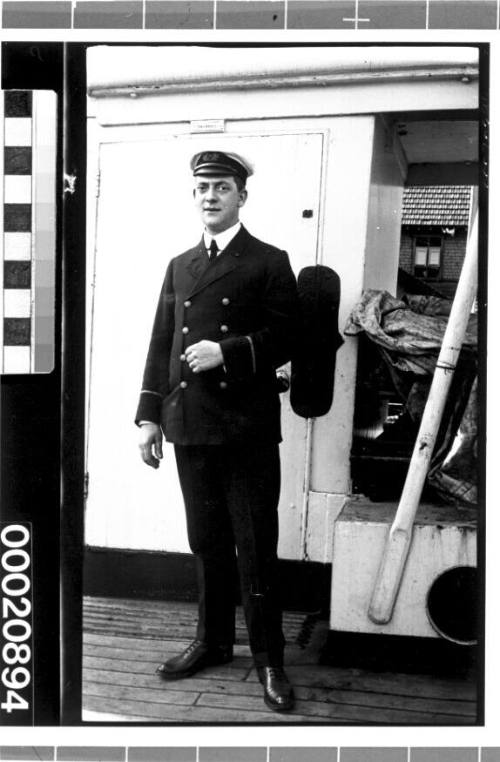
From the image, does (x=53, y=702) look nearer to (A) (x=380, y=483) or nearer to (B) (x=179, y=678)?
(B) (x=179, y=678)

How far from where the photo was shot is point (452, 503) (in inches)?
121

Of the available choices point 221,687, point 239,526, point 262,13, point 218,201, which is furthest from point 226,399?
point 262,13

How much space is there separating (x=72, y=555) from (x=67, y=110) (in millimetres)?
1567

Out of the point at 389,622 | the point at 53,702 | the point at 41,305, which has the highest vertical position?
the point at 41,305

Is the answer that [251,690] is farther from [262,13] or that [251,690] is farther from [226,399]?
[262,13]

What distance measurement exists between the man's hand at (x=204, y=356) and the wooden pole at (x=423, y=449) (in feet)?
2.54

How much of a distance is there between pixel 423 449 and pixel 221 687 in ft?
3.67

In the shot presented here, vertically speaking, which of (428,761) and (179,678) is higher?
(179,678)

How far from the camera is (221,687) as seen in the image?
297 centimetres

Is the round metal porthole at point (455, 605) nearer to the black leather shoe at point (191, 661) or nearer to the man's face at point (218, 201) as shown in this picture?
the black leather shoe at point (191, 661)

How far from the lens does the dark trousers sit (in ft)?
9.71

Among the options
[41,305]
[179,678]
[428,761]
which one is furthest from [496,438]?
[41,305]

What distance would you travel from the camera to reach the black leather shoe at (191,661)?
2977 mm

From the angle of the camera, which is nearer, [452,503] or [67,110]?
[67,110]
